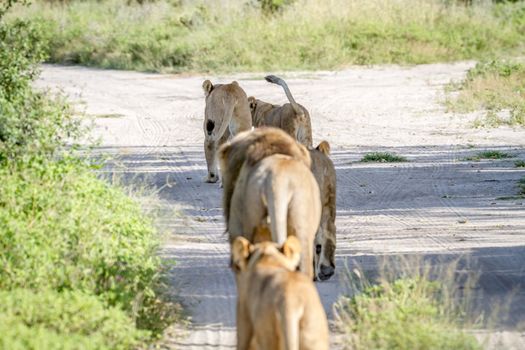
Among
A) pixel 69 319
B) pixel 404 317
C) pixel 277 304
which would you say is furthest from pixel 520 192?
pixel 277 304

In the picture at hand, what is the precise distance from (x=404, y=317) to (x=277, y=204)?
1.36m

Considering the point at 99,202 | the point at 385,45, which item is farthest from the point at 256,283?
the point at 385,45

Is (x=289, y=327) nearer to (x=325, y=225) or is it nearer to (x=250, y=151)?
(x=250, y=151)

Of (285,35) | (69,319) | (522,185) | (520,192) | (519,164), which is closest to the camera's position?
(69,319)

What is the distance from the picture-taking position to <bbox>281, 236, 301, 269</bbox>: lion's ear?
269 inches

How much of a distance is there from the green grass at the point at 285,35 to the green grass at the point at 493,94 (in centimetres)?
700

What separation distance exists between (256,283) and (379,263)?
14.6 feet

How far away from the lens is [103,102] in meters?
27.7

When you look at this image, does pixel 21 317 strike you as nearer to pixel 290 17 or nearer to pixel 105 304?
pixel 105 304

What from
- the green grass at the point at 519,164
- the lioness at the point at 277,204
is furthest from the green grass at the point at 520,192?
the lioness at the point at 277,204

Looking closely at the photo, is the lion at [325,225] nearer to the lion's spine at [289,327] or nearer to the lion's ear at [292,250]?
the lion's ear at [292,250]

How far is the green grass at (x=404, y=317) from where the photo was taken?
25.5 ft

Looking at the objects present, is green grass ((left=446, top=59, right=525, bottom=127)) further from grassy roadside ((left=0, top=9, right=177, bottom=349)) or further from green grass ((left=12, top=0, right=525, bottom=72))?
grassy roadside ((left=0, top=9, right=177, bottom=349))

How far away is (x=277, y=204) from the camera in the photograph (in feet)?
24.5
